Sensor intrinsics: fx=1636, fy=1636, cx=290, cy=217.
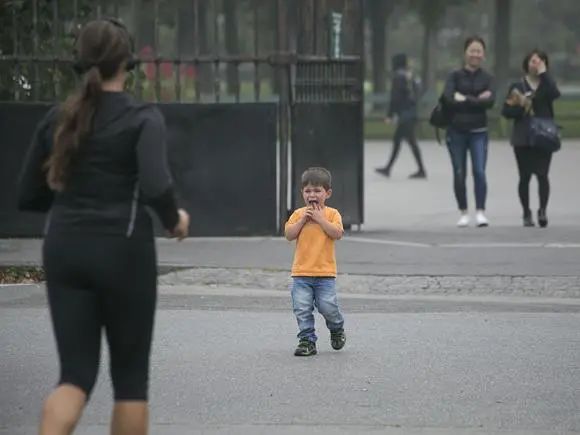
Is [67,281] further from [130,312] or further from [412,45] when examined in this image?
[412,45]

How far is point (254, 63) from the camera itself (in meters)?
13.7

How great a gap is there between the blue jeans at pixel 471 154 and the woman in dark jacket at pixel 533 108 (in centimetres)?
31

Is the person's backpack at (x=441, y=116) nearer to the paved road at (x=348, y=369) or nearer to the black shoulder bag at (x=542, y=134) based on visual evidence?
the black shoulder bag at (x=542, y=134)

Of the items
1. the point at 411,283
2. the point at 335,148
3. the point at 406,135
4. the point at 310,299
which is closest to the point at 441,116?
the point at 335,148

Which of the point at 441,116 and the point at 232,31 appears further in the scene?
the point at 441,116

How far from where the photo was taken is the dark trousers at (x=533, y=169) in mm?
14844

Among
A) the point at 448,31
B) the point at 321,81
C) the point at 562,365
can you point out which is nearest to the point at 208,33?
the point at 321,81

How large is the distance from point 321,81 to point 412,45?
50907 millimetres

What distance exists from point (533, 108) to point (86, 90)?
10.0 metres

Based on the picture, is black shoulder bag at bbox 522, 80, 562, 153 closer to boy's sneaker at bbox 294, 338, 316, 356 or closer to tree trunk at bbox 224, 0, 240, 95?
tree trunk at bbox 224, 0, 240, 95

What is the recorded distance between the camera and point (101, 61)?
526 centimetres

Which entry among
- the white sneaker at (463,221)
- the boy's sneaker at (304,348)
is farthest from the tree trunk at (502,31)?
the boy's sneaker at (304,348)

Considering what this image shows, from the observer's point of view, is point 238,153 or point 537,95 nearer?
point 238,153

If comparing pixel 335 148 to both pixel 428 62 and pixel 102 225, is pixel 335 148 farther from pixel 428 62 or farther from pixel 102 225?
pixel 428 62
